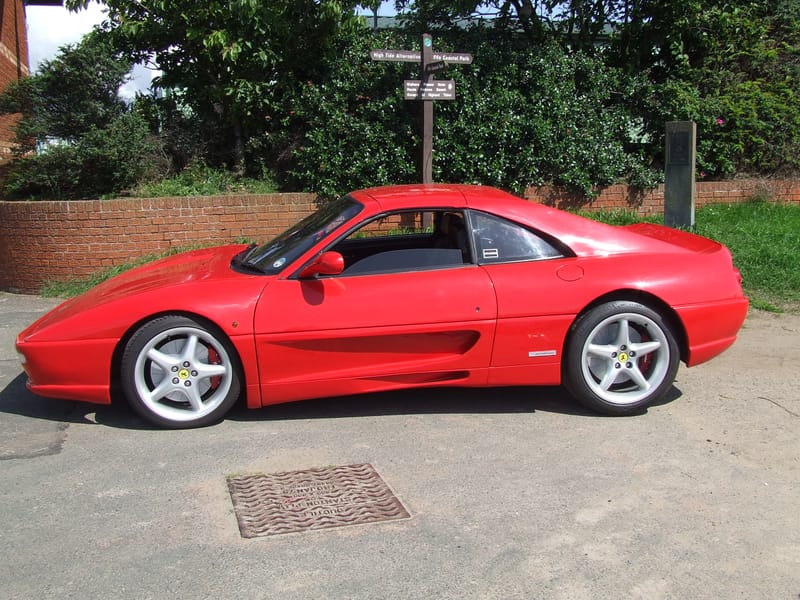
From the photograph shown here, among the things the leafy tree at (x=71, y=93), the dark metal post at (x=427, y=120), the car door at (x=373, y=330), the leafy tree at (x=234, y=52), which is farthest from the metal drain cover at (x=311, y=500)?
the leafy tree at (x=71, y=93)

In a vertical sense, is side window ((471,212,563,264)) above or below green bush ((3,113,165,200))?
below

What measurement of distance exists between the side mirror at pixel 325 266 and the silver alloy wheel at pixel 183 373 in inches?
26.6

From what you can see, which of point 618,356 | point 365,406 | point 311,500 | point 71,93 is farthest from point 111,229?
point 618,356

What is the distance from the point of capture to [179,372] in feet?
14.7

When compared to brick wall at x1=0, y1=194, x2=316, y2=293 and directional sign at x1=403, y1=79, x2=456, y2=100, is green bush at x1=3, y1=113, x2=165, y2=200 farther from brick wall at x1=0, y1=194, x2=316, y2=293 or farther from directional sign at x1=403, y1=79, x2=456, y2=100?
directional sign at x1=403, y1=79, x2=456, y2=100

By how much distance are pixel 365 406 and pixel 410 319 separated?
804 millimetres

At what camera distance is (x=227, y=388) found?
4539 millimetres

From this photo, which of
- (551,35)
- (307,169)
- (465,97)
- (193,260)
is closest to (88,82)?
(307,169)

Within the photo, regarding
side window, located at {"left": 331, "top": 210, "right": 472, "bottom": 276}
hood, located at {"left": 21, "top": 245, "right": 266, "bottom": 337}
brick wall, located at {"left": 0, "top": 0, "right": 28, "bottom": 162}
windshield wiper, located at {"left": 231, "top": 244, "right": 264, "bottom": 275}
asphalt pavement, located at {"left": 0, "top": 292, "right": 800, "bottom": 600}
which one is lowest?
asphalt pavement, located at {"left": 0, "top": 292, "right": 800, "bottom": 600}

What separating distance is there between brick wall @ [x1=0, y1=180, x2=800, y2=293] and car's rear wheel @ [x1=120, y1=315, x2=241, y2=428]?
5064 mm

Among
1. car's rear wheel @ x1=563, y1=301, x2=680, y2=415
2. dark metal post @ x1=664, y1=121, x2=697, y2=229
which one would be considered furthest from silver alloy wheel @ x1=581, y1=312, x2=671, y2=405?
dark metal post @ x1=664, y1=121, x2=697, y2=229

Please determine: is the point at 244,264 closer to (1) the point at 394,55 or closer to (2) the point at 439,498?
(2) the point at 439,498

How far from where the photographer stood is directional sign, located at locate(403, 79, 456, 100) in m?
8.89

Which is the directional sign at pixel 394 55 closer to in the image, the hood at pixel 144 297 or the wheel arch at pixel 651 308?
the hood at pixel 144 297
